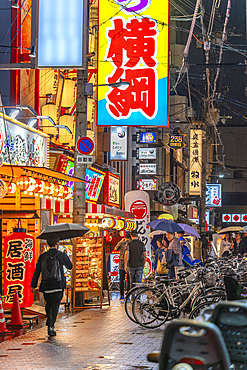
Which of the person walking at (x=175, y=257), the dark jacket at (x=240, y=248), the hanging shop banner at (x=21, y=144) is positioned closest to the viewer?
the hanging shop banner at (x=21, y=144)

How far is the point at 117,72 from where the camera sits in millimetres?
16469

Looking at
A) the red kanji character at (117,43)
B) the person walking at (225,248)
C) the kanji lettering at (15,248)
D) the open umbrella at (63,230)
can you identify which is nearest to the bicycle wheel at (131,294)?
the open umbrella at (63,230)

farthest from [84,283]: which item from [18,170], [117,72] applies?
[117,72]

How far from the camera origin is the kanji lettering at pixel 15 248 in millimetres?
12820

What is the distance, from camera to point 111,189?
27297 millimetres

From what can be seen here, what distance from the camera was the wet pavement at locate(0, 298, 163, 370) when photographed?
27.9ft

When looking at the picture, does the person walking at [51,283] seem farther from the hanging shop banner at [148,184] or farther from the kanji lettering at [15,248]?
the hanging shop banner at [148,184]

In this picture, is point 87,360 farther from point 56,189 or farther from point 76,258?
point 56,189

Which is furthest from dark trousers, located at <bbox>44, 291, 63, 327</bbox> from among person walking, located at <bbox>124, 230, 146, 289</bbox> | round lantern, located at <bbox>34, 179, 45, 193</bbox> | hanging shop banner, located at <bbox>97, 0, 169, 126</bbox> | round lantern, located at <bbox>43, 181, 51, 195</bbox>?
hanging shop banner, located at <bbox>97, 0, 169, 126</bbox>

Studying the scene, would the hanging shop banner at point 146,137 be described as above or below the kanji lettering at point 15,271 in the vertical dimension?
above

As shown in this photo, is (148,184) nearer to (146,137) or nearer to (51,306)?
(146,137)

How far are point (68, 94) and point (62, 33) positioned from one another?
8.96 metres

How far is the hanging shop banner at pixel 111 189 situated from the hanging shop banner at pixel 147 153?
3604mm

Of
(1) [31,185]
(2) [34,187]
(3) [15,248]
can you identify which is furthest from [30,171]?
(3) [15,248]
